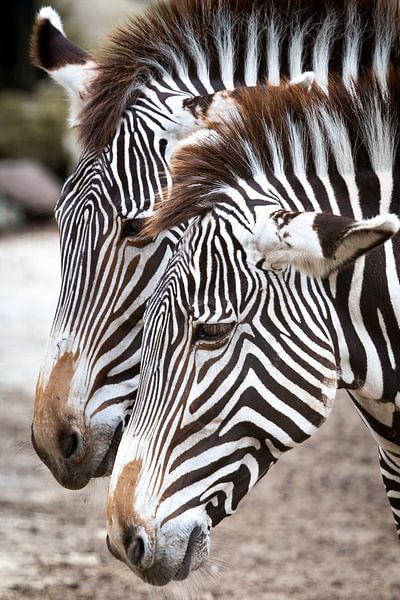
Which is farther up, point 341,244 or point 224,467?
point 341,244

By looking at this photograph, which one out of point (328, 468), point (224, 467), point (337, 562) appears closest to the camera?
point (224, 467)

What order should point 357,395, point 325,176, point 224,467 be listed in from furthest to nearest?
point 357,395 < point 325,176 < point 224,467

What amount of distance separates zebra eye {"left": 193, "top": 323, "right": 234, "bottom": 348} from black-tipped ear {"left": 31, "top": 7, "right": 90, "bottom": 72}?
243 centimetres

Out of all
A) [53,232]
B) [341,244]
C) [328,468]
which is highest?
[341,244]

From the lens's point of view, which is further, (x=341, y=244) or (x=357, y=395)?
(x=357, y=395)

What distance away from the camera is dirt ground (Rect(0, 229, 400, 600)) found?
5777mm

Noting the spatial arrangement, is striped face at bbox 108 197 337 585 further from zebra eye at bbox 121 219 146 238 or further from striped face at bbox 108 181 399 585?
zebra eye at bbox 121 219 146 238

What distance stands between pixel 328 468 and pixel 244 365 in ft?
18.8

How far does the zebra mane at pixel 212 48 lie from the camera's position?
4285 millimetres

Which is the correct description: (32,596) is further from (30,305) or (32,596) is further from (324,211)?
(30,305)

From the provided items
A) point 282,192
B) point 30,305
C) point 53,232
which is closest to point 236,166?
point 282,192

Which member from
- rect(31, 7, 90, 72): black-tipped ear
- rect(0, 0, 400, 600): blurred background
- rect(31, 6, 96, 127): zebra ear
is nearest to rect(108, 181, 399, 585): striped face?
rect(0, 0, 400, 600): blurred background

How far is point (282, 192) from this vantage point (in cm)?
309

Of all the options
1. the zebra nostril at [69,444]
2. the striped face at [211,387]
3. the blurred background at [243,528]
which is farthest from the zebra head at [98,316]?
the striped face at [211,387]
